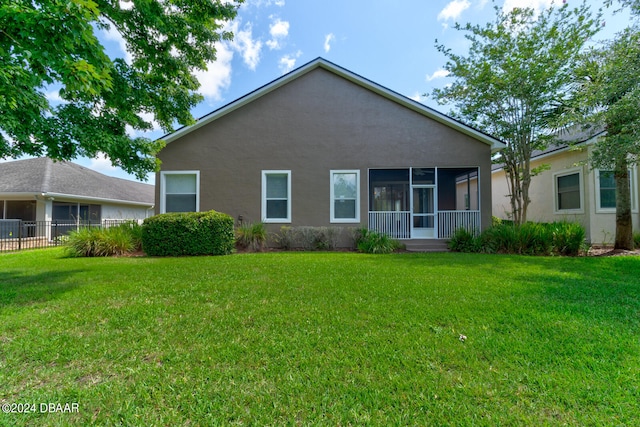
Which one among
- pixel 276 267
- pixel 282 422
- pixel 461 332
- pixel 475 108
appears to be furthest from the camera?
pixel 475 108

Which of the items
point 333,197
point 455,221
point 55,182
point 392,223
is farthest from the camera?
point 55,182

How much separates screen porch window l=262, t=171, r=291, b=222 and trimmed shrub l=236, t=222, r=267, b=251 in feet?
3.09

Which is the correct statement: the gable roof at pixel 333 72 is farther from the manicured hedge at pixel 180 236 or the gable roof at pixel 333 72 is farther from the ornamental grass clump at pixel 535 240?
the manicured hedge at pixel 180 236

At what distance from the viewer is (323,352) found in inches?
99.5

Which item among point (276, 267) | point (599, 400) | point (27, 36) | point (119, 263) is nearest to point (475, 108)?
point (276, 267)

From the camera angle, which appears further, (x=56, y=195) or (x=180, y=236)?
(x=56, y=195)

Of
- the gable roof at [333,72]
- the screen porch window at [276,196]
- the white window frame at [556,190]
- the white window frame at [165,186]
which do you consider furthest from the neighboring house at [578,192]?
the white window frame at [165,186]

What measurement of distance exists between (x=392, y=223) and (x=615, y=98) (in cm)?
721

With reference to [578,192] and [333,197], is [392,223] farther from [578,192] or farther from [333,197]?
[578,192]

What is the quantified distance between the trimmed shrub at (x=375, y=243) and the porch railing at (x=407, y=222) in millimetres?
751

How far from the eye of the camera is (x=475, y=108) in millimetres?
10477

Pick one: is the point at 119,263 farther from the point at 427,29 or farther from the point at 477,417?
the point at 427,29

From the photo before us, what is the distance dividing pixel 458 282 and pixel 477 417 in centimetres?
343

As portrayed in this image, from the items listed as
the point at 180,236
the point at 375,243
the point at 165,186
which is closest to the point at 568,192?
the point at 375,243
